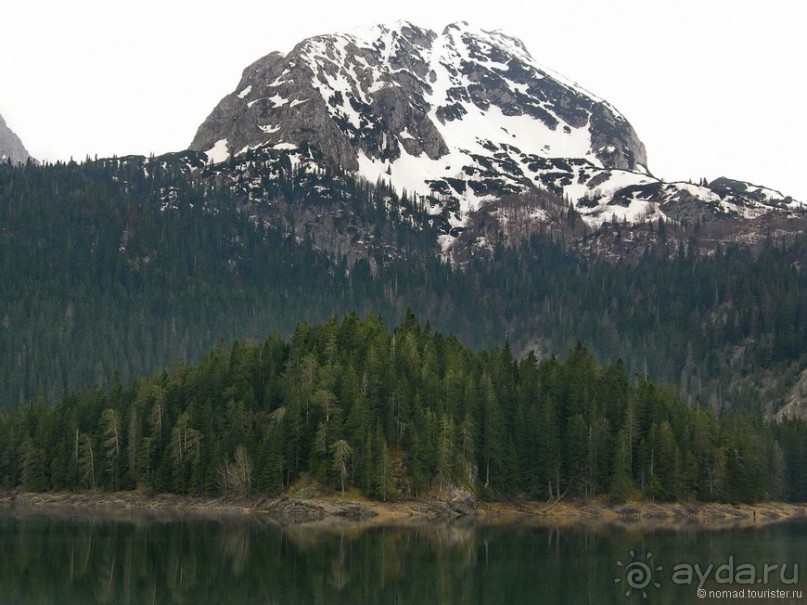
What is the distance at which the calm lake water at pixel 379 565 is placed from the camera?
74688 mm

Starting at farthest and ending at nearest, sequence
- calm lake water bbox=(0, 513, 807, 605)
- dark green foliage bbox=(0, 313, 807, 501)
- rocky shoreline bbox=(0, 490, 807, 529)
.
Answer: dark green foliage bbox=(0, 313, 807, 501)
rocky shoreline bbox=(0, 490, 807, 529)
calm lake water bbox=(0, 513, 807, 605)

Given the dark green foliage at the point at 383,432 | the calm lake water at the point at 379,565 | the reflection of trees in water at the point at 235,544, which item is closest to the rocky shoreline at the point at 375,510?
the dark green foliage at the point at 383,432

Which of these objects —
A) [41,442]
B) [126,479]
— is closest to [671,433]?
[126,479]

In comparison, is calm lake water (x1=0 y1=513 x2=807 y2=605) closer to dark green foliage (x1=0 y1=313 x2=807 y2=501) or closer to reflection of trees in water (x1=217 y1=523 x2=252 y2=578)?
reflection of trees in water (x1=217 y1=523 x2=252 y2=578)

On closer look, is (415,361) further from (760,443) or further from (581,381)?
(760,443)

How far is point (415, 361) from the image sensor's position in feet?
498

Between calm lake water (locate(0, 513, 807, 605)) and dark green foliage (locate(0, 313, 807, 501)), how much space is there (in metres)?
21.1

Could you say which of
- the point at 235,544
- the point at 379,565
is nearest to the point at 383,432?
the point at 235,544

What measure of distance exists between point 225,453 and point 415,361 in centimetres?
2969

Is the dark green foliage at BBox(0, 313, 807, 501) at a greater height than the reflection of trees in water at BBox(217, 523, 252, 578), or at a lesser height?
greater

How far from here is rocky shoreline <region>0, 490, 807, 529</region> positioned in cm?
12862

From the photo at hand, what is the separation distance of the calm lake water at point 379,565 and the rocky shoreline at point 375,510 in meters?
13.9

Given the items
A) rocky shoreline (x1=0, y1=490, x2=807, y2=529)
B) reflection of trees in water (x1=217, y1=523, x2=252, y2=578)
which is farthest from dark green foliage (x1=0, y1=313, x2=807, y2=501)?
Result: reflection of trees in water (x1=217, y1=523, x2=252, y2=578)

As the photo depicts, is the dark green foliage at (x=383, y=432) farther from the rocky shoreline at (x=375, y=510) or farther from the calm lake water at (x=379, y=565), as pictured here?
the calm lake water at (x=379, y=565)
